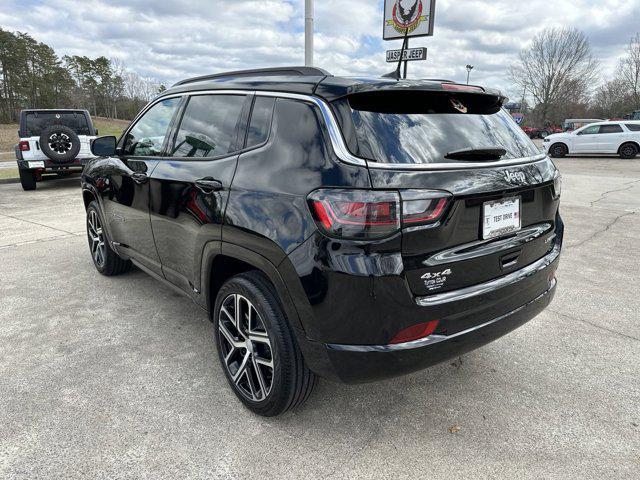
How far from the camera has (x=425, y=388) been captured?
8.98ft

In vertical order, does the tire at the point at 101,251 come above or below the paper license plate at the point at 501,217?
below

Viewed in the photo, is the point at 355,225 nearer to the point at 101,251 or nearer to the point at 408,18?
the point at 101,251

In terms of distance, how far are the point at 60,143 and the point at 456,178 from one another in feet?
35.3

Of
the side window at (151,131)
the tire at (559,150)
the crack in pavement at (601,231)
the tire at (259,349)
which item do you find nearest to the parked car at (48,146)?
the side window at (151,131)

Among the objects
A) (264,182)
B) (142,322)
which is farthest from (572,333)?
(142,322)

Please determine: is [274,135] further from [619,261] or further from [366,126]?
[619,261]

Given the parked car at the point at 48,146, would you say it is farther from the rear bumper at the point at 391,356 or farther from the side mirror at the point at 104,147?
the rear bumper at the point at 391,356

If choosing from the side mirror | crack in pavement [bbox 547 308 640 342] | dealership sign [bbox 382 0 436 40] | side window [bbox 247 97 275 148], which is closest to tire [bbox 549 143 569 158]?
dealership sign [bbox 382 0 436 40]

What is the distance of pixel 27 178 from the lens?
10.9 meters

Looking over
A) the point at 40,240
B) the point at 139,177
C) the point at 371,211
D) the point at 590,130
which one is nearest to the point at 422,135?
the point at 371,211

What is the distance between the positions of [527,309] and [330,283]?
3.91 ft

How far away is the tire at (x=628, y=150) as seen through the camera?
1942cm

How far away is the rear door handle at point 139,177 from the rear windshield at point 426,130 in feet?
6.11

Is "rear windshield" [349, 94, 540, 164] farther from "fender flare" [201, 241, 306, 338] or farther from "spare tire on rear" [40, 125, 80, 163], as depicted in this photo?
"spare tire on rear" [40, 125, 80, 163]
